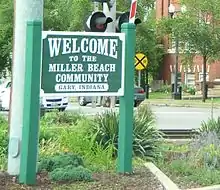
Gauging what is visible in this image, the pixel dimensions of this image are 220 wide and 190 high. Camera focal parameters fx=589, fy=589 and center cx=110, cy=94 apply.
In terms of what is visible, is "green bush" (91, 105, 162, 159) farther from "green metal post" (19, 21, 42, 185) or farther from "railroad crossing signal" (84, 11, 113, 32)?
"green metal post" (19, 21, 42, 185)

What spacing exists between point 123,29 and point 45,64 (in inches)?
48.4

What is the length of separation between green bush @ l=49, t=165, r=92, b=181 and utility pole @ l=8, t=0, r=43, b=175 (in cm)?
56

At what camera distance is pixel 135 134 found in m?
9.79

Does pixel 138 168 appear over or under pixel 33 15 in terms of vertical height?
under

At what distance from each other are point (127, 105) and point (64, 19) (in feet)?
114

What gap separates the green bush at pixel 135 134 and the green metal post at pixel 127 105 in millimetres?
1583

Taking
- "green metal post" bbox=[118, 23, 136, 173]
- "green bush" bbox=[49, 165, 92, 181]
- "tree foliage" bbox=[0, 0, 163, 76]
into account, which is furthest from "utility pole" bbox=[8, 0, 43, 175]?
"tree foliage" bbox=[0, 0, 163, 76]

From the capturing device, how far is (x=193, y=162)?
844 centimetres

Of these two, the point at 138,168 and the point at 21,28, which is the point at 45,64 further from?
the point at 138,168

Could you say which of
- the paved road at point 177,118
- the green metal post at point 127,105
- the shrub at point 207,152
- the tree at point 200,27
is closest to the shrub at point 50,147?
the green metal post at point 127,105

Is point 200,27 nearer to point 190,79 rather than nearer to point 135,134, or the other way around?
point 190,79

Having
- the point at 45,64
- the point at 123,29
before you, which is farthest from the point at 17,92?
the point at 123,29

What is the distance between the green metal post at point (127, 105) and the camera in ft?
26.0

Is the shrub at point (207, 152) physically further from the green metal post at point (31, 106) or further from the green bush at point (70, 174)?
the green metal post at point (31, 106)
